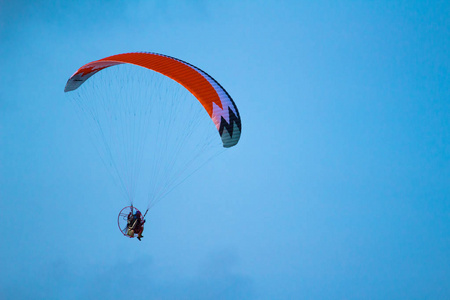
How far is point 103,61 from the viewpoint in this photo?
82.5 feet

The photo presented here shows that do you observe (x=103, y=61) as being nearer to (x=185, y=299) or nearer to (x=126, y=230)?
(x=126, y=230)

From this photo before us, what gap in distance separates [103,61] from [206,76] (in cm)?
521

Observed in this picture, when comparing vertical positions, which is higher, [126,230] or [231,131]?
[231,131]

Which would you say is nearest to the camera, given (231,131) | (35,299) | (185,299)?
(231,131)

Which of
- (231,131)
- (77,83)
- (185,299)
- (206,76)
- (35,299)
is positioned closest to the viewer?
(231,131)

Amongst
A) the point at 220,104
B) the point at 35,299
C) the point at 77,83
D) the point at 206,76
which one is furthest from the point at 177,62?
the point at 35,299

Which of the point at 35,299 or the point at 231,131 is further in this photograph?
the point at 35,299

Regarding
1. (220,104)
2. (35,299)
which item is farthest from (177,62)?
(35,299)

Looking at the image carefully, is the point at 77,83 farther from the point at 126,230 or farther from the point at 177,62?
the point at 126,230

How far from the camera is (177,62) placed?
25250mm

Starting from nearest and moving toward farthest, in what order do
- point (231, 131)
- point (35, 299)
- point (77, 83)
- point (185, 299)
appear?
1. point (231, 131)
2. point (77, 83)
3. point (35, 299)
4. point (185, 299)

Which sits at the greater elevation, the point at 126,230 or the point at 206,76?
the point at 206,76

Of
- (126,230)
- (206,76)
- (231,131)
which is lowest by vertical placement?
(126,230)

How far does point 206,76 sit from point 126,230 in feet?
28.6
